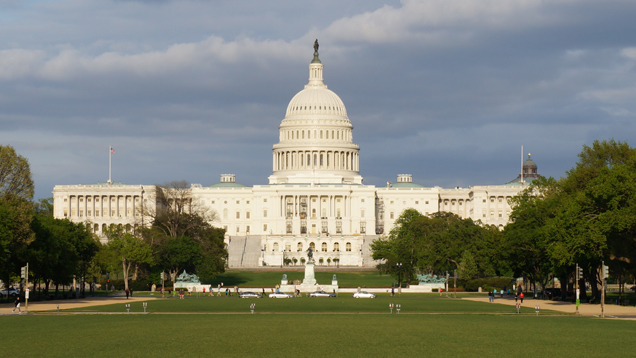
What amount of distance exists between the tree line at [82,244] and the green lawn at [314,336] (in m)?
20.7

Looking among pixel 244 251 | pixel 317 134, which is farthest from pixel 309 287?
pixel 317 134

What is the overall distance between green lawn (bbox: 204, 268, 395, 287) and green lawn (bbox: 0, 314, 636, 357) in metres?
55.8

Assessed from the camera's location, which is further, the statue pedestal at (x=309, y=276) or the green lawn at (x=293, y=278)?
the green lawn at (x=293, y=278)

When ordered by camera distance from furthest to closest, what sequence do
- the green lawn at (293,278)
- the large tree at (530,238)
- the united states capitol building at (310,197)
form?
the united states capitol building at (310,197) < the green lawn at (293,278) < the large tree at (530,238)

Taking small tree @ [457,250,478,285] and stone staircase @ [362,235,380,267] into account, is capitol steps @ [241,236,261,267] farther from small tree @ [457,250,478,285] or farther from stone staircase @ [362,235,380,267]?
small tree @ [457,250,478,285]

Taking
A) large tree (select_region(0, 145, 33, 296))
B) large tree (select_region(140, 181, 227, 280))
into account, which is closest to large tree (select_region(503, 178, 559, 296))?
large tree (select_region(140, 181, 227, 280))

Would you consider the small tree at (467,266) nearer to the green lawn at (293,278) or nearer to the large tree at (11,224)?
the green lawn at (293,278)

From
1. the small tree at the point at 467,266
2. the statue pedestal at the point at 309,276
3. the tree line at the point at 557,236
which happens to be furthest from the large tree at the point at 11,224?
the small tree at the point at 467,266

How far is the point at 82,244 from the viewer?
286ft

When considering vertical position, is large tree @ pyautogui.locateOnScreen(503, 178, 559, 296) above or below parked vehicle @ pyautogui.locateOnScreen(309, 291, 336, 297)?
above

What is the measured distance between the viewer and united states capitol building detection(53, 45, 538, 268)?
18300 cm

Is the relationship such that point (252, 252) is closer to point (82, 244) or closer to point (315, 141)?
point (315, 141)

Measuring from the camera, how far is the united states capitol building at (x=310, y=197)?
600 feet

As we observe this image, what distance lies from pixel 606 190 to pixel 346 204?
123784mm
